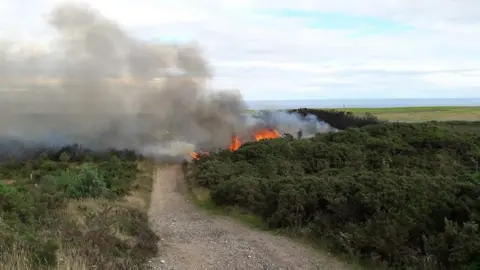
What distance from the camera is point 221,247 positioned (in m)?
15.8

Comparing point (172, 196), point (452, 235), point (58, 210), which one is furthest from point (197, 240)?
point (172, 196)

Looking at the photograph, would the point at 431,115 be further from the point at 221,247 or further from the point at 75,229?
the point at 75,229

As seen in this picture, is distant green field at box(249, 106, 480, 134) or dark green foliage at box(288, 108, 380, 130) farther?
distant green field at box(249, 106, 480, 134)

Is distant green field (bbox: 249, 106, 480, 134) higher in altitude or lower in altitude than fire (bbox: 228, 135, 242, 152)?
higher

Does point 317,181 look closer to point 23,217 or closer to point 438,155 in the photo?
point 23,217

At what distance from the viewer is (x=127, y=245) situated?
13.6 m

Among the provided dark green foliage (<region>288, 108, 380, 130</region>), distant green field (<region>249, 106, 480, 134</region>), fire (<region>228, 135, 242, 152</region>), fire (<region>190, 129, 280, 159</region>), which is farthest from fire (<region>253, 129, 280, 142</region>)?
dark green foliage (<region>288, 108, 380, 130</region>)

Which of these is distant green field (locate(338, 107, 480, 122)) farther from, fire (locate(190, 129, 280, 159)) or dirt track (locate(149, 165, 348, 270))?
dirt track (locate(149, 165, 348, 270))

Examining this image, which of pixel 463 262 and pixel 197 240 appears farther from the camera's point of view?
pixel 197 240

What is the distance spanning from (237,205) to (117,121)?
4264 centimetres

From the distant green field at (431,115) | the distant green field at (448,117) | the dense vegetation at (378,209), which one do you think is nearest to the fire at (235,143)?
the distant green field at (448,117)

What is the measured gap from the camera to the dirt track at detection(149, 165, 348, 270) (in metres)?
13.6

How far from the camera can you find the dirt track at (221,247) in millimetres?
13641

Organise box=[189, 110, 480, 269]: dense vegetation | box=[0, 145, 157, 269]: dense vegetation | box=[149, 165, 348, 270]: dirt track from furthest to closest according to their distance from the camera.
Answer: box=[149, 165, 348, 270]: dirt track
box=[189, 110, 480, 269]: dense vegetation
box=[0, 145, 157, 269]: dense vegetation
